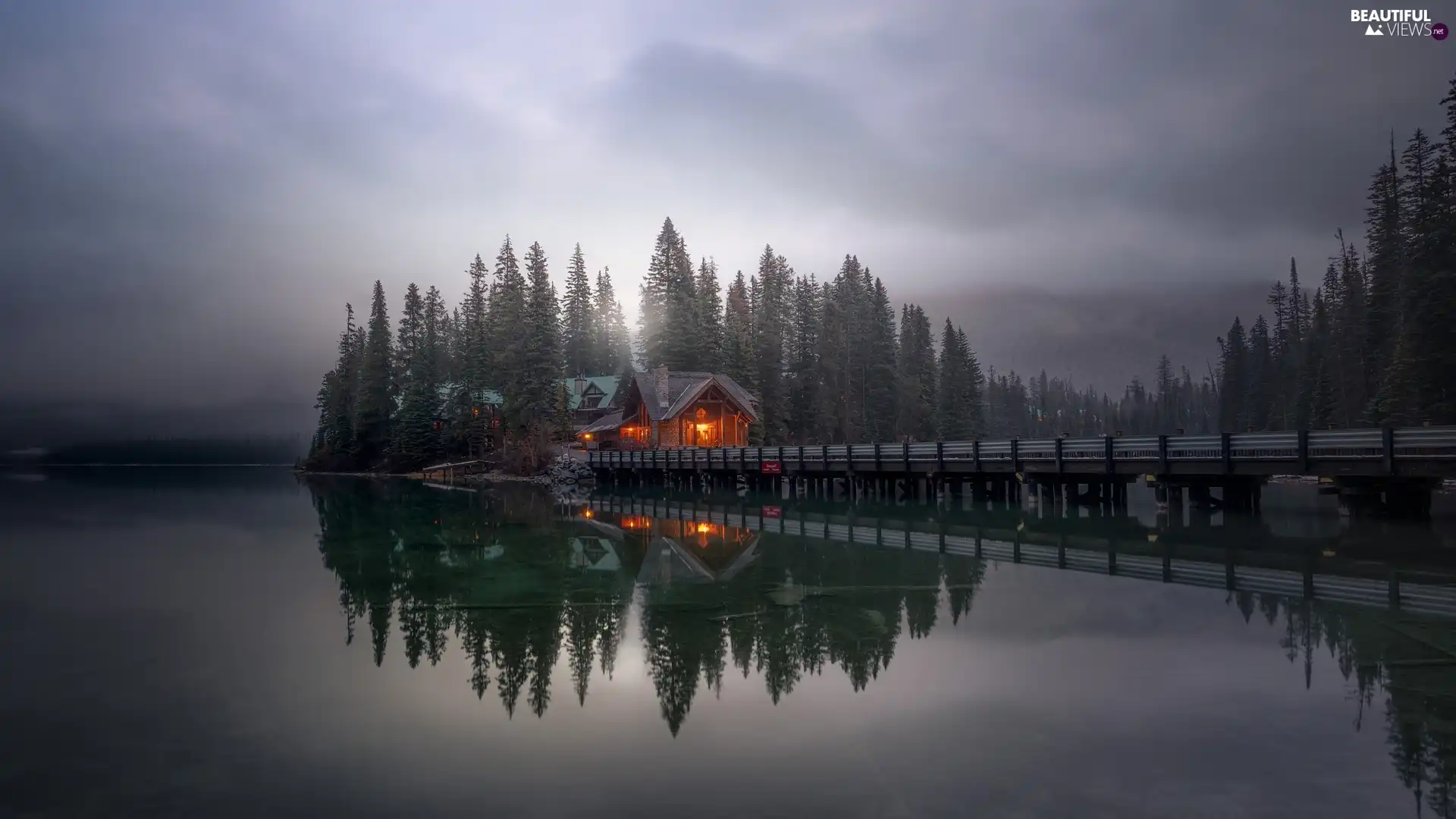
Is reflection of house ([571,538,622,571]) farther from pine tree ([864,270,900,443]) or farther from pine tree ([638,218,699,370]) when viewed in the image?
pine tree ([864,270,900,443])

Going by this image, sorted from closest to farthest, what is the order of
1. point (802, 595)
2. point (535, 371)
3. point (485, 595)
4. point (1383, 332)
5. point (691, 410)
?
point (802, 595)
point (485, 595)
point (1383, 332)
point (691, 410)
point (535, 371)

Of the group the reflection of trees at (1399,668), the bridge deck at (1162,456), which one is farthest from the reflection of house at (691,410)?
the reflection of trees at (1399,668)

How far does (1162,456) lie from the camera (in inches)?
978

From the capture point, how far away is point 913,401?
3184 inches

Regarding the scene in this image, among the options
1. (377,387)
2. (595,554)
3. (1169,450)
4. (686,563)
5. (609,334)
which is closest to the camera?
(686,563)

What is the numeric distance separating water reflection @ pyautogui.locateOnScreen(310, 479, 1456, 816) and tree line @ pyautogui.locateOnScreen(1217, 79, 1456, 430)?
65.1 feet

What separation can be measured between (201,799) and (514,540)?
54.0 ft

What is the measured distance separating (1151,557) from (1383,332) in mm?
41009

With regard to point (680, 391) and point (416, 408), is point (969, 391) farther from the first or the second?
point (416, 408)

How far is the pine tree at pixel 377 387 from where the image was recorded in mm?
82688

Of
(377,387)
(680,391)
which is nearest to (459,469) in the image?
(377,387)

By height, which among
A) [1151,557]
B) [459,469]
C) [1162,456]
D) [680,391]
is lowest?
[1151,557]

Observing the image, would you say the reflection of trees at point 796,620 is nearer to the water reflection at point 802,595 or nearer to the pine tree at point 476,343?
the water reflection at point 802,595

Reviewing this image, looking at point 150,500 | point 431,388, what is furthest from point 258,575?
point 431,388
